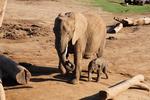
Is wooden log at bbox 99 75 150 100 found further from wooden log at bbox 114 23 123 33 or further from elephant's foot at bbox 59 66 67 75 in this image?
wooden log at bbox 114 23 123 33

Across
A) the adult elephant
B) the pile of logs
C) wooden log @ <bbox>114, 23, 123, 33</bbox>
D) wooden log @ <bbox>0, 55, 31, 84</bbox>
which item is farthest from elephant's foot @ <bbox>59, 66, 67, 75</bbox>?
the pile of logs

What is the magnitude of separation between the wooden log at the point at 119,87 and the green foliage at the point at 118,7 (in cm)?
1623

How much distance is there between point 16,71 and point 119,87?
2525 millimetres

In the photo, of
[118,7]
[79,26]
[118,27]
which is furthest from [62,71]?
[118,7]

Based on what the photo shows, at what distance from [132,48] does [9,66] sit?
277 inches

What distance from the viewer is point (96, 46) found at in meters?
12.9

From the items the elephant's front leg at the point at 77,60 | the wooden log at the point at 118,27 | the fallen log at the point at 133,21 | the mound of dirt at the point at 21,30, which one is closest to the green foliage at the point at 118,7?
the fallen log at the point at 133,21

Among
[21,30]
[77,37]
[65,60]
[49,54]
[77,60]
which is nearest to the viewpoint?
[65,60]

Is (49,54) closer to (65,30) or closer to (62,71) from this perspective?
(62,71)

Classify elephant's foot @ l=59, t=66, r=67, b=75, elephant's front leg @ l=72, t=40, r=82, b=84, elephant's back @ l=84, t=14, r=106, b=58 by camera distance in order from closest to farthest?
elephant's front leg @ l=72, t=40, r=82, b=84, elephant's foot @ l=59, t=66, r=67, b=75, elephant's back @ l=84, t=14, r=106, b=58

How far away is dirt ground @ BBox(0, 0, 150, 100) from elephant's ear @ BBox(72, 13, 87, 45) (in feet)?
4.06

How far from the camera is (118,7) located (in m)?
29.1

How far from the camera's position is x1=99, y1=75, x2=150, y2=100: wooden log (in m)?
10.0

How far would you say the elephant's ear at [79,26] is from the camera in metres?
11.2
